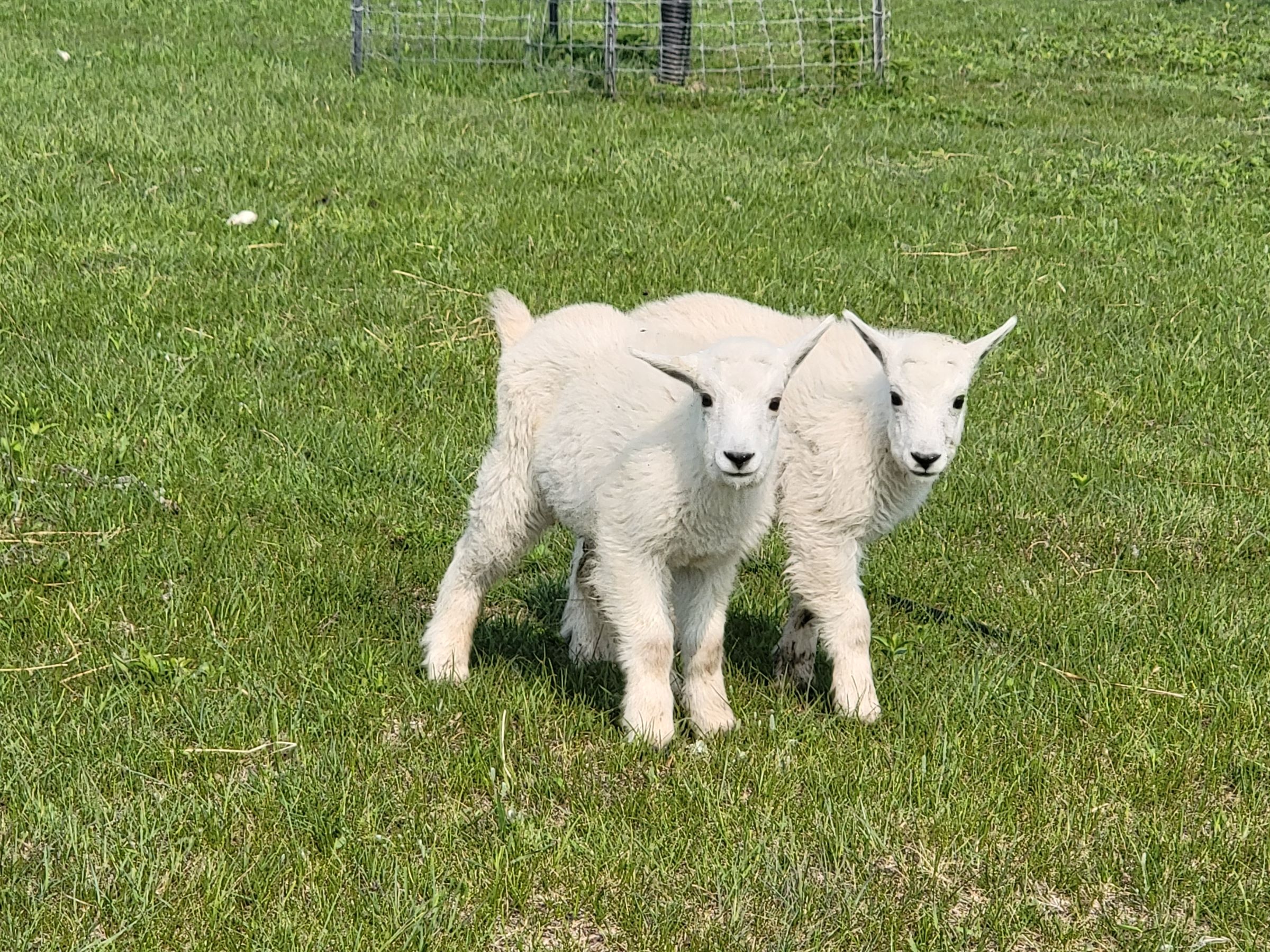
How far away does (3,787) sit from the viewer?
4.14 meters

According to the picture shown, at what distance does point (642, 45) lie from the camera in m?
14.9

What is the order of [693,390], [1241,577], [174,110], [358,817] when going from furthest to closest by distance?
1. [174,110]
2. [1241,577]
3. [693,390]
4. [358,817]

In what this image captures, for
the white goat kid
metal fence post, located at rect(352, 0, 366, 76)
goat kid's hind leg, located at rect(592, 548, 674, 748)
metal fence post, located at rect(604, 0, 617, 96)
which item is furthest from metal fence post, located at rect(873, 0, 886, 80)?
goat kid's hind leg, located at rect(592, 548, 674, 748)

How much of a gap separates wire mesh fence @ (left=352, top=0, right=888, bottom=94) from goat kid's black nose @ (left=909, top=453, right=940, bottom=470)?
31.3ft

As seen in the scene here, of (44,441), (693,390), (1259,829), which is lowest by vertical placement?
(1259,829)

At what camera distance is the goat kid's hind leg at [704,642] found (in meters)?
4.72

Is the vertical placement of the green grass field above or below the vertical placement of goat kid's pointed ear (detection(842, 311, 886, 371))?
below

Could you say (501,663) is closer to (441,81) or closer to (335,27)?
(441,81)

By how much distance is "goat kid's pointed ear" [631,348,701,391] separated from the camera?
13.6ft

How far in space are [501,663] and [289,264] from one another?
4.53 metres

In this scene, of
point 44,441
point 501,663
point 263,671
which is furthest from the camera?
point 44,441

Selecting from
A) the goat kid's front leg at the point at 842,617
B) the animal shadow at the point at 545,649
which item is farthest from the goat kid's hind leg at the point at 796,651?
the animal shadow at the point at 545,649

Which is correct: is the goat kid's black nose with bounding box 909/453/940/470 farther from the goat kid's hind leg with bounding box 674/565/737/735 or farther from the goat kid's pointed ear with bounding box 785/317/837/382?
the goat kid's hind leg with bounding box 674/565/737/735

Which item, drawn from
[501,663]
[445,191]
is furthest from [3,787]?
[445,191]
